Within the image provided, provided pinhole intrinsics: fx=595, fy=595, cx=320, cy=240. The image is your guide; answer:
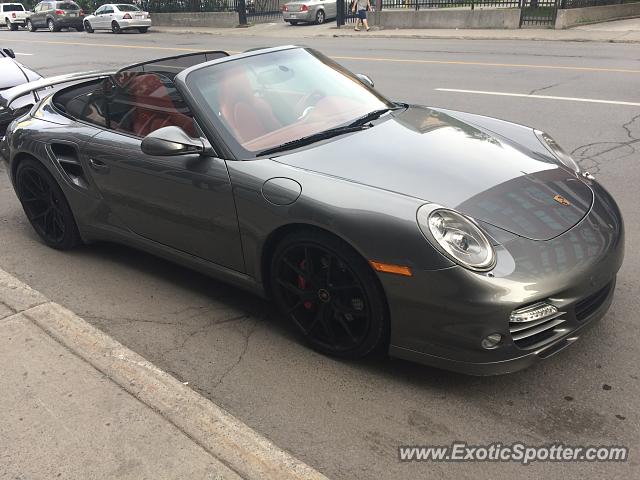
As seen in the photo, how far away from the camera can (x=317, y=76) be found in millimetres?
3973

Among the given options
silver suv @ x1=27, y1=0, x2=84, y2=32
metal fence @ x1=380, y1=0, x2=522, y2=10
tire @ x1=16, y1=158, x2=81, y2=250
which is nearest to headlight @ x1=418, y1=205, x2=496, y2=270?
tire @ x1=16, y1=158, x2=81, y2=250

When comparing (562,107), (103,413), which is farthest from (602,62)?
(103,413)

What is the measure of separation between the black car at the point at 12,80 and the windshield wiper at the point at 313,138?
4.95 m

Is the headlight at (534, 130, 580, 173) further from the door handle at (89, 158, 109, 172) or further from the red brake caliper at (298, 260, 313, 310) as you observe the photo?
the door handle at (89, 158, 109, 172)

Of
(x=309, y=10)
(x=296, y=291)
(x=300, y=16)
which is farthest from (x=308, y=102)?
(x=300, y=16)

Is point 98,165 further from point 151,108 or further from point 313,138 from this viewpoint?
Answer: point 313,138

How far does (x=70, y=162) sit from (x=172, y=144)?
1.39m

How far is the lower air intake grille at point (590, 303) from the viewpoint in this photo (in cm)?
265

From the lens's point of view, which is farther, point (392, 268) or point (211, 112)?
point (211, 112)

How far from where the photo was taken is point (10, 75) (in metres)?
8.04

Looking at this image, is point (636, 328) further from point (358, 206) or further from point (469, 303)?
point (358, 206)

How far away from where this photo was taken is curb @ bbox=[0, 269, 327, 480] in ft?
7.58

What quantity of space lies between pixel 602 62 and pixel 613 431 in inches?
452

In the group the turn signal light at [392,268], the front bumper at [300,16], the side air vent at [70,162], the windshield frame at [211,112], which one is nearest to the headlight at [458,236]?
the turn signal light at [392,268]
